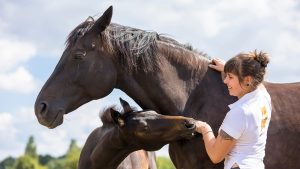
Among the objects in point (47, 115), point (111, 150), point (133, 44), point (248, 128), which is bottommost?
point (111, 150)

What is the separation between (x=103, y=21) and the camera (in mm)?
6605

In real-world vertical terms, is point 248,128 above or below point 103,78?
below

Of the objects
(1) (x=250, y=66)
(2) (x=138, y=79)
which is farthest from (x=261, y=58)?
(2) (x=138, y=79)

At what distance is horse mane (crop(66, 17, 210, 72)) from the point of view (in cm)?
655

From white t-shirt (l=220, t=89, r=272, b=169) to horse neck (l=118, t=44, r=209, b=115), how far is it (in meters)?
1.52

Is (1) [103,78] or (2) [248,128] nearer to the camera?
(2) [248,128]

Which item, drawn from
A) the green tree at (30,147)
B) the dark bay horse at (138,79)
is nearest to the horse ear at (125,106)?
the dark bay horse at (138,79)

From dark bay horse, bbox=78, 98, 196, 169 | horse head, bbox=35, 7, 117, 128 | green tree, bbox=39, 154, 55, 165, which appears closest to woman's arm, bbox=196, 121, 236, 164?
dark bay horse, bbox=78, 98, 196, 169

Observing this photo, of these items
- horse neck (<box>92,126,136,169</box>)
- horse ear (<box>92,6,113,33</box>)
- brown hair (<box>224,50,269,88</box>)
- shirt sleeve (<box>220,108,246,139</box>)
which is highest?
horse ear (<box>92,6,113,33</box>)

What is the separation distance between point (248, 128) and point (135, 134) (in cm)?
258

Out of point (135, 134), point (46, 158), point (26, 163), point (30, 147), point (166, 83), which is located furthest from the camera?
point (46, 158)

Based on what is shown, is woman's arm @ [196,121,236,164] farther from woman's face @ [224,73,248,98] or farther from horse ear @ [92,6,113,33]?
horse ear @ [92,6,113,33]

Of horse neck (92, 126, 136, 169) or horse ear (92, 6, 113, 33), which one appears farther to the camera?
horse neck (92, 126, 136, 169)

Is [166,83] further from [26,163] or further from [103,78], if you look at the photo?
[26,163]
